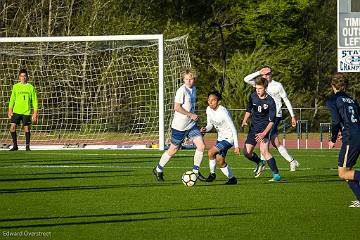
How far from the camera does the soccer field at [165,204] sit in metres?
11.8

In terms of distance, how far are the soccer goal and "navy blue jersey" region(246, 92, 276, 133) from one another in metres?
11.8

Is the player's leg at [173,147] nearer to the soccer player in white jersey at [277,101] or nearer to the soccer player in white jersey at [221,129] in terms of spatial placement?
the soccer player in white jersey at [221,129]

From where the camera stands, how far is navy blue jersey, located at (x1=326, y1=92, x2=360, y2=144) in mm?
13938

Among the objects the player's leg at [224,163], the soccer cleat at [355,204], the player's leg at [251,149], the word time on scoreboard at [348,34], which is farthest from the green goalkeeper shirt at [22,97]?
the soccer cleat at [355,204]

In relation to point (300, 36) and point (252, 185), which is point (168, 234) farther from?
point (300, 36)

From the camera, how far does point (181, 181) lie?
719 inches

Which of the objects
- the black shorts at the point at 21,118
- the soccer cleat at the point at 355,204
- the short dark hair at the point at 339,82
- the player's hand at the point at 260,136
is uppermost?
the short dark hair at the point at 339,82

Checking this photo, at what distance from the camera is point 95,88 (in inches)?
1387

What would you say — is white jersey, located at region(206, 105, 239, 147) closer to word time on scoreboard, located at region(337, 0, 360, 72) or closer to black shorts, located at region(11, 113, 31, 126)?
word time on scoreboard, located at region(337, 0, 360, 72)

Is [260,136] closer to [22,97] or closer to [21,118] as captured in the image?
[22,97]

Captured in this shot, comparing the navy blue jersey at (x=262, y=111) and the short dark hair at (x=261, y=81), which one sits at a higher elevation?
the short dark hair at (x=261, y=81)

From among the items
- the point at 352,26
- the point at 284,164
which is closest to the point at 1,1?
the point at 352,26

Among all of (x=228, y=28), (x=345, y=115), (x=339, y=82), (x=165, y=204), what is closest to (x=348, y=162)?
(x=345, y=115)

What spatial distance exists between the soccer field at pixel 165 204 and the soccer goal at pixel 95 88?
9.51 meters
